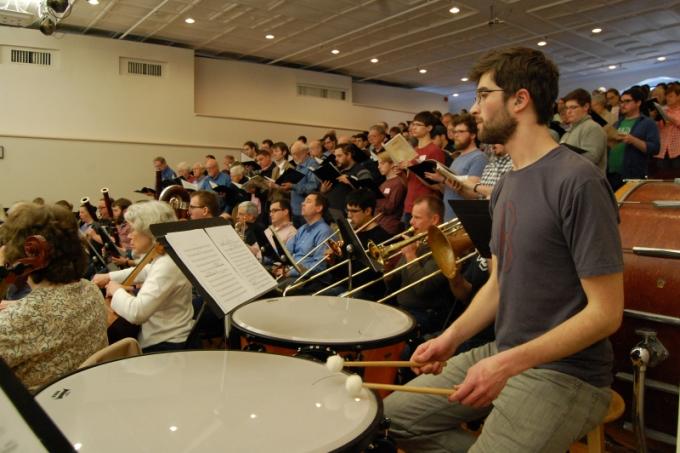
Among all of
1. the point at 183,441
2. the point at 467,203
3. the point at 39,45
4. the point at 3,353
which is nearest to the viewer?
the point at 183,441

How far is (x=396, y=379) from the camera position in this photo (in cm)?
239

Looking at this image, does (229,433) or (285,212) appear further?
(285,212)

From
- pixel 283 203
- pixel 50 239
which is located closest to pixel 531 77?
pixel 50 239

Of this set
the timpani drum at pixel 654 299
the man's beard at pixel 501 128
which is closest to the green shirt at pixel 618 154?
the timpani drum at pixel 654 299

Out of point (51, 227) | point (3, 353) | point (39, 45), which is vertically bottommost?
point (3, 353)

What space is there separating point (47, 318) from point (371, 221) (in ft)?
9.50

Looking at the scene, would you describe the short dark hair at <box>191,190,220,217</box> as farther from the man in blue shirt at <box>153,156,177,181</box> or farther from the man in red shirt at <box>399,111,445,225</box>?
the man in blue shirt at <box>153,156,177,181</box>

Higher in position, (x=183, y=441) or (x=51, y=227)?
(x=51, y=227)

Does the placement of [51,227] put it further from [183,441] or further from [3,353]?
[183,441]

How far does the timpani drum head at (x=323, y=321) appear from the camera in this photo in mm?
2029

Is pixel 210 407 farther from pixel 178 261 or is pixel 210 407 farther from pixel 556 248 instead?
pixel 556 248

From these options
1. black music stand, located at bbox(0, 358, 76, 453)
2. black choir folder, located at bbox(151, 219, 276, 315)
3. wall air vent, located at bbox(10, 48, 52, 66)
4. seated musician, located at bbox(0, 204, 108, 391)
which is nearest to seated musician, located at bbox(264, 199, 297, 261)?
seated musician, located at bbox(0, 204, 108, 391)

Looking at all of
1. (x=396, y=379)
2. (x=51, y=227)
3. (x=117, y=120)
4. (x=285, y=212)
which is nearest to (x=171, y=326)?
(x=51, y=227)

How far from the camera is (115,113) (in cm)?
1104
